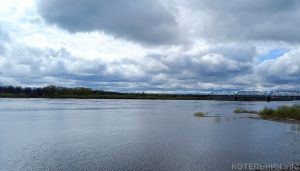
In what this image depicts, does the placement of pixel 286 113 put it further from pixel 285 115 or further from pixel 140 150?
pixel 140 150

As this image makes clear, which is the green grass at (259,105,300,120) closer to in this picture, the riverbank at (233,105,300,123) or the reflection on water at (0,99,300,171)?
the riverbank at (233,105,300,123)

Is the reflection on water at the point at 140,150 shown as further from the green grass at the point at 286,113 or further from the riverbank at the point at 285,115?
the green grass at the point at 286,113

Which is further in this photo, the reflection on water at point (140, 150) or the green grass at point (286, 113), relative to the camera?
the green grass at point (286, 113)

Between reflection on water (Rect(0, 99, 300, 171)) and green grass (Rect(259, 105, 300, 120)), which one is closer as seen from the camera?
reflection on water (Rect(0, 99, 300, 171))

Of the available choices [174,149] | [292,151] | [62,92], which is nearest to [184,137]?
[174,149]

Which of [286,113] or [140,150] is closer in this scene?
[140,150]

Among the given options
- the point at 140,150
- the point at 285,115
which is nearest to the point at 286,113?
the point at 285,115

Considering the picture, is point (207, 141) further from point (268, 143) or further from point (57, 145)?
point (57, 145)

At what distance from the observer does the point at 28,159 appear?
19.6m

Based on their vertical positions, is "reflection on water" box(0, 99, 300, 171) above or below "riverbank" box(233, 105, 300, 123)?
below

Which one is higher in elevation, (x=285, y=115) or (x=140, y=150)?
(x=285, y=115)

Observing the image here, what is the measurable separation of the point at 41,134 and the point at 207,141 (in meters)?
13.8

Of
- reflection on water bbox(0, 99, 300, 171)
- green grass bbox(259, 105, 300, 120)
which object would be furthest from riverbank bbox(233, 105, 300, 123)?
reflection on water bbox(0, 99, 300, 171)

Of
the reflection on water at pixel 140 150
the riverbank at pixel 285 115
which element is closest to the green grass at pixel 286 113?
the riverbank at pixel 285 115
